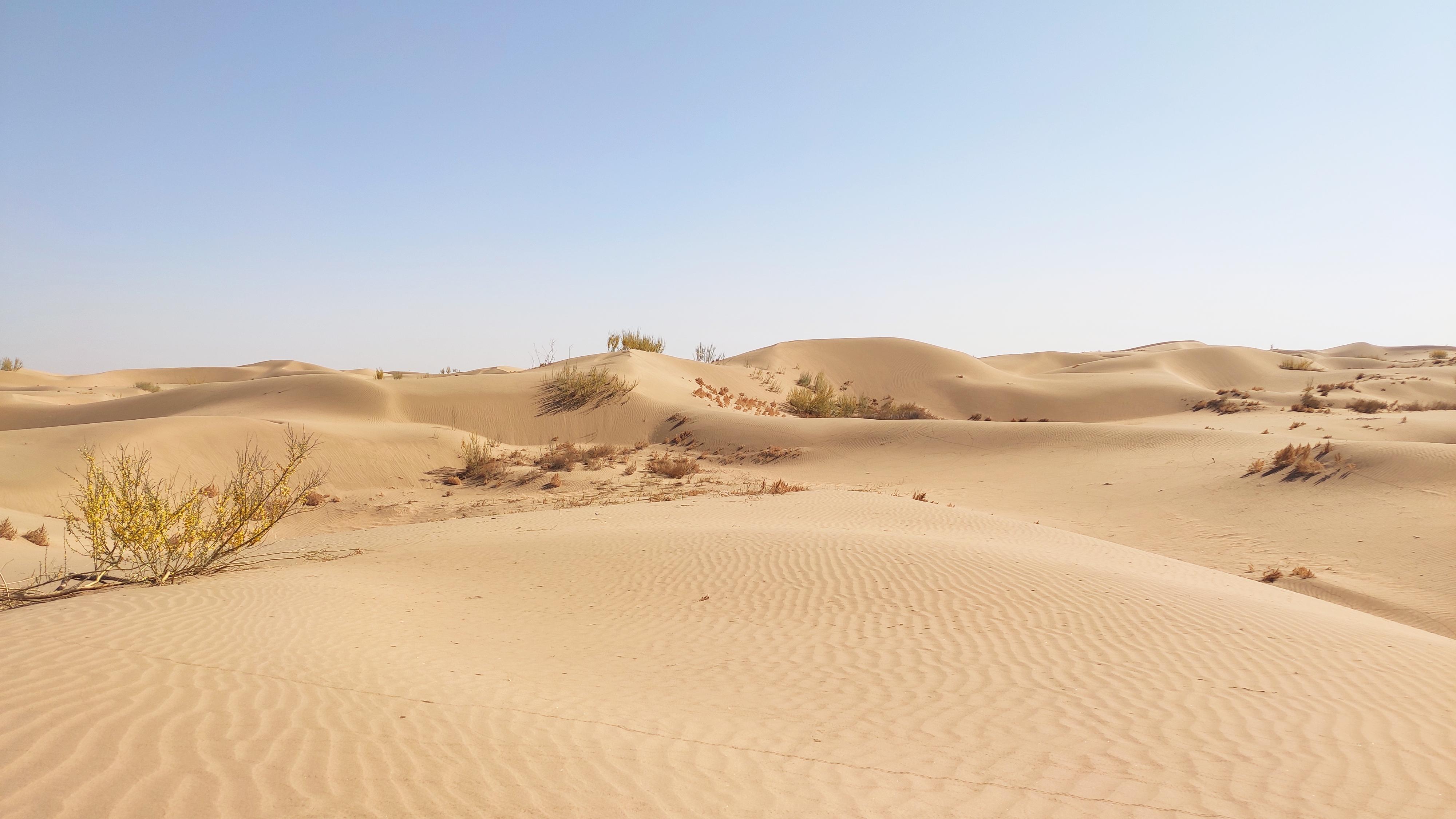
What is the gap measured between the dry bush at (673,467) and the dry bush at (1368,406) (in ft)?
77.2

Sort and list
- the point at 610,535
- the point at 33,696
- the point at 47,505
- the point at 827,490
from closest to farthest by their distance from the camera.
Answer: the point at 33,696
the point at 610,535
the point at 47,505
the point at 827,490

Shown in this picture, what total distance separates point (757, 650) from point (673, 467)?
459 inches

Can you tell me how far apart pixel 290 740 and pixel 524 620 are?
3.31 metres

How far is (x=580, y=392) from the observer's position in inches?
923

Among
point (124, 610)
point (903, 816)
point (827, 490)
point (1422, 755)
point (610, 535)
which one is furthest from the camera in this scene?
point (827, 490)

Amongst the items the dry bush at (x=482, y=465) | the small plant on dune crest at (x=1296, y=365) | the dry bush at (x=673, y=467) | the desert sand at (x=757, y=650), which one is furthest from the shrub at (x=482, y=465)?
the small plant on dune crest at (x=1296, y=365)

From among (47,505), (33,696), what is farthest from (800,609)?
(47,505)

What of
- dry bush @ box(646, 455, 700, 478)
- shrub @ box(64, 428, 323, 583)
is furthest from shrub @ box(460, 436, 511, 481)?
shrub @ box(64, 428, 323, 583)

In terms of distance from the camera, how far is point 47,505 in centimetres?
1250

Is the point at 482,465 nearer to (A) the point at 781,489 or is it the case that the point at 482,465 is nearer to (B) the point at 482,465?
(B) the point at 482,465

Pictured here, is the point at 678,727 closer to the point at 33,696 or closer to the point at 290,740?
the point at 290,740

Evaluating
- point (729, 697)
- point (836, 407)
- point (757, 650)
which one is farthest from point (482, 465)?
point (836, 407)

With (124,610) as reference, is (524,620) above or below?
below

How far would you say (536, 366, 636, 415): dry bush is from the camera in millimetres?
23047
